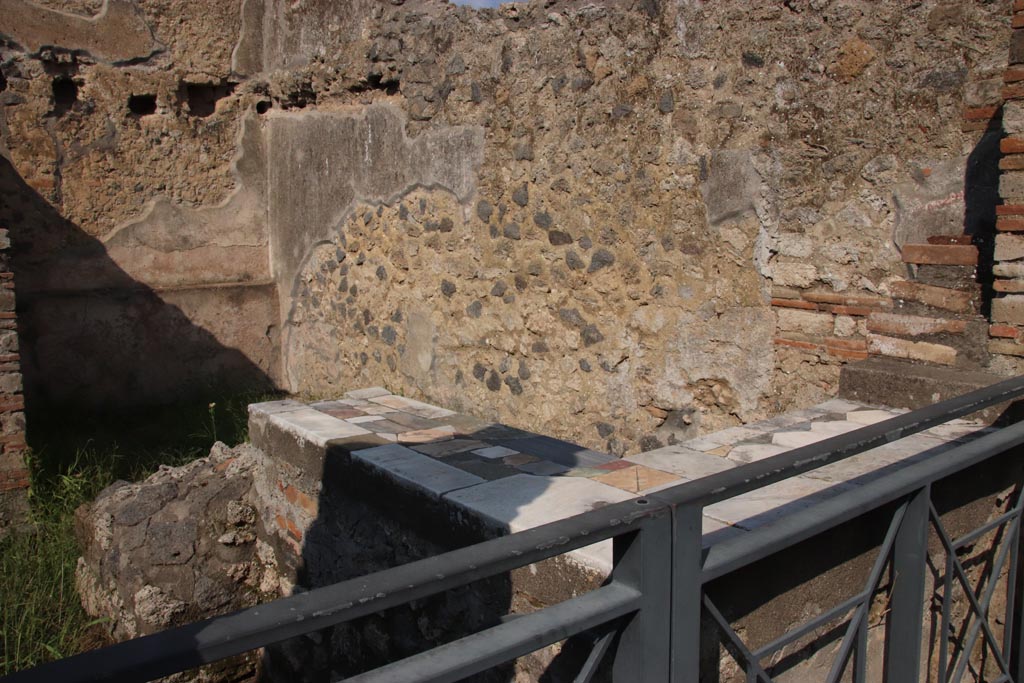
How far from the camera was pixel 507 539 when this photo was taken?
117 centimetres

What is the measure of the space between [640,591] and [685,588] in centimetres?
10

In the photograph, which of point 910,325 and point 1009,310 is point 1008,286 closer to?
point 1009,310

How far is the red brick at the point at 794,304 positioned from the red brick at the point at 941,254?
0.38 m

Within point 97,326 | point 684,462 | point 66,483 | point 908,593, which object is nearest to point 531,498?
point 684,462

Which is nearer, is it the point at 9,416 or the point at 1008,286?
the point at 1008,286

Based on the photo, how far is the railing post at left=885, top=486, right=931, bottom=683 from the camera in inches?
72.1

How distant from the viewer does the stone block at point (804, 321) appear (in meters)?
3.36

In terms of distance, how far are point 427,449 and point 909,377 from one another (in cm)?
176

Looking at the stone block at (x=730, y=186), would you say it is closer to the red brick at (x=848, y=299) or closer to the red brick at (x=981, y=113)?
the red brick at (x=848, y=299)

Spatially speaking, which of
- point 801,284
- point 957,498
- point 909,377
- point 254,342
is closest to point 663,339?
point 801,284

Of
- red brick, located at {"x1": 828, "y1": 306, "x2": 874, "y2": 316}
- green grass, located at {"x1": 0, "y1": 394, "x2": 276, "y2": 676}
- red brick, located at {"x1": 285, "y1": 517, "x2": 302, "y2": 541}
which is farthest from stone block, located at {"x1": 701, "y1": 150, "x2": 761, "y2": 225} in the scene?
green grass, located at {"x1": 0, "y1": 394, "x2": 276, "y2": 676}

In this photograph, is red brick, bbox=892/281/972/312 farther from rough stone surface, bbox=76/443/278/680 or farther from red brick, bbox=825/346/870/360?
rough stone surface, bbox=76/443/278/680

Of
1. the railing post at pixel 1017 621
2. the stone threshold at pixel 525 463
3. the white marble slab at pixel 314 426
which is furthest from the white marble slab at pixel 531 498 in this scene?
the railing post at pixel 1017 621

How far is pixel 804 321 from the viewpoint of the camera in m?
3.40
